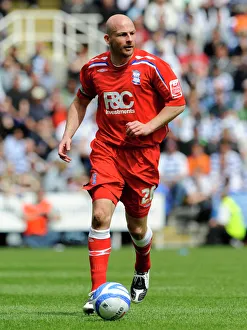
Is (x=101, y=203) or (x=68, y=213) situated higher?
(x=101, y=203)

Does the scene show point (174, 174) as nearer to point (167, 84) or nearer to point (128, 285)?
point (128, 285)

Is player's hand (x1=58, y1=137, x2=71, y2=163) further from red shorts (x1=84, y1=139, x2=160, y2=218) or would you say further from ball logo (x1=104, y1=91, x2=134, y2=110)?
ball logo (x1=104, y1=91, x2=134, y2=110)

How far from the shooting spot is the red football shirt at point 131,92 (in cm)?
861

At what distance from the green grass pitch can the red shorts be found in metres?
1.00

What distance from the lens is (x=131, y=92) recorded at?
861 cm

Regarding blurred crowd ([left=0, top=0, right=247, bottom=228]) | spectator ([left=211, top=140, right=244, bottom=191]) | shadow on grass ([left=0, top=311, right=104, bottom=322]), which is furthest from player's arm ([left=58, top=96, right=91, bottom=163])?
spectator ([left=211, top=140, right=244, bottom=191])

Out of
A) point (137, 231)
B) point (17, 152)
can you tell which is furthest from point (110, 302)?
point (17, 152)

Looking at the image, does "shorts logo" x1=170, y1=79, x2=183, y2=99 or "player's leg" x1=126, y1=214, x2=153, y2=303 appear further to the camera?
"player's leg" x1=126, y1=214, x2=153, y2=303

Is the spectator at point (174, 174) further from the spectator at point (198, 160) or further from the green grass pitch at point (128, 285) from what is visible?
the green grass pitch at point (128, 285)

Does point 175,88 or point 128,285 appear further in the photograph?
point 128,285

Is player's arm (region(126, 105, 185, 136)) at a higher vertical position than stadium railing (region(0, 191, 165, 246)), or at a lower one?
higher

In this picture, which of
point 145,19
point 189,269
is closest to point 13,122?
point 145,19

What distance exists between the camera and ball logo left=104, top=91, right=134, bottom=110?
28.2 ft

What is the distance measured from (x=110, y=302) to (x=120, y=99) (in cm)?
193
